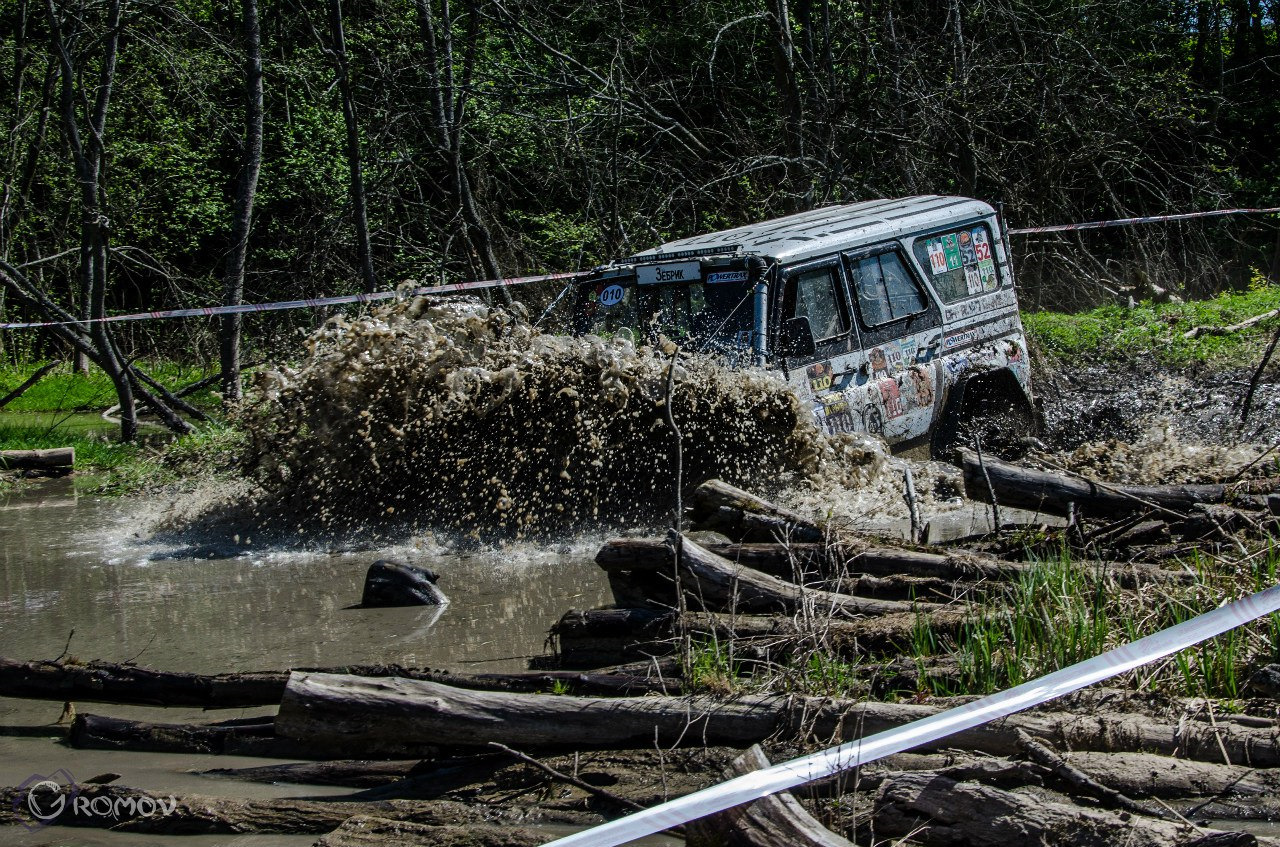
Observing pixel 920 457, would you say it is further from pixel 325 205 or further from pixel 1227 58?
pixel 1227 58

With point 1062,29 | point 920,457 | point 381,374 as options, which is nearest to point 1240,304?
point 1062,29

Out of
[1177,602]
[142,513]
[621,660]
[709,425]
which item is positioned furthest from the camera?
[142,513]

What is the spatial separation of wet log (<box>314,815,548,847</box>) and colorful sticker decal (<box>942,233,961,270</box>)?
7.05 metres

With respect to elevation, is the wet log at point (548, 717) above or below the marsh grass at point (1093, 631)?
above

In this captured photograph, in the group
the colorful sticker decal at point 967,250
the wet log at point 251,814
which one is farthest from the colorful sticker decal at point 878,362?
the wet log at point 251,814

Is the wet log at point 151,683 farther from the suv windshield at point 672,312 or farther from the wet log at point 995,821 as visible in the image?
the suv windshield at point 672,312

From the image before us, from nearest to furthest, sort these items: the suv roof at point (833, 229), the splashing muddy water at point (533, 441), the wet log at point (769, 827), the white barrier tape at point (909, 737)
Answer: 1. the white barrier tape at point (909, 737)
2. the wet log at point (769, 827)
3. the splashing muddy water at point (533, 441)
4. the suv roof at point (833, 229)

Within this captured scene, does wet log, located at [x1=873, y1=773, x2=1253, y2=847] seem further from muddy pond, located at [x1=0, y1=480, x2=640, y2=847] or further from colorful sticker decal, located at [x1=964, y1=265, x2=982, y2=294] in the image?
colorful sticker decal, located at [x1=964, y1=265, x2=982, y2=294]

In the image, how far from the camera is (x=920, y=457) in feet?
30.2

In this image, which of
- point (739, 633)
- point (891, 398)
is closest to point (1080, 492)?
point (739, 633)

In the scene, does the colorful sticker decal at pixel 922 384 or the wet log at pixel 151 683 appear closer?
the wet log at pixel 151 683

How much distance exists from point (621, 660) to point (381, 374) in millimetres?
4236

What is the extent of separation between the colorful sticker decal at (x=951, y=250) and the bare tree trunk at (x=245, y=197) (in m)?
7.11

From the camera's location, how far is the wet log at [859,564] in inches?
202
